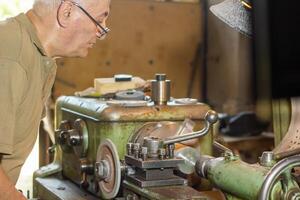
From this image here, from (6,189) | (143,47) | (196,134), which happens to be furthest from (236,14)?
(143,47)

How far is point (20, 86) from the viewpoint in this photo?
1.12 meters

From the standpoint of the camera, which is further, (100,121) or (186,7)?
(186,7)

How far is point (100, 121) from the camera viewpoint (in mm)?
1425

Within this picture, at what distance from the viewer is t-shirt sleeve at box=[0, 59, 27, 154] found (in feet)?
3.54

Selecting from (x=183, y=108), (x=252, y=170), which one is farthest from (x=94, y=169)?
(x=252, y=170)

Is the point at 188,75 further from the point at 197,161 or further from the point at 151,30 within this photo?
the point at 197,161

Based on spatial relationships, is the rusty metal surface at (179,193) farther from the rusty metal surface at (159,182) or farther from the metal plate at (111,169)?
the metal plate at (111,169)

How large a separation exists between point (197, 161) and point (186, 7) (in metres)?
1.77

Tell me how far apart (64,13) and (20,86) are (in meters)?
0.26

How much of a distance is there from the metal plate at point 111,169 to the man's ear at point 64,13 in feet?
1.05

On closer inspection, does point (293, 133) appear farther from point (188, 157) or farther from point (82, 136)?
point (82, 136)

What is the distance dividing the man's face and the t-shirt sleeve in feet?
0.81

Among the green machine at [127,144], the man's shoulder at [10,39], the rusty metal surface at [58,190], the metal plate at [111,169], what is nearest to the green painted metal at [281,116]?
the green machine at [127,144]

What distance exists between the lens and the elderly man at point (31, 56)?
1.09 meters
